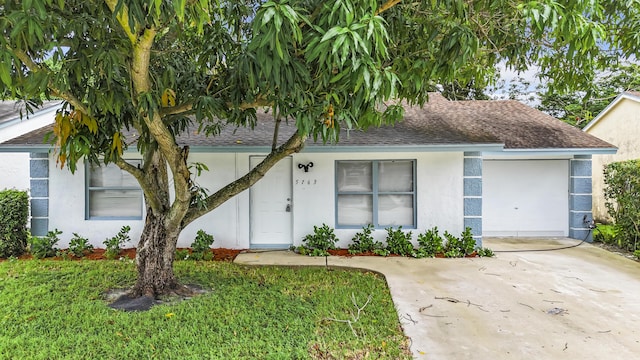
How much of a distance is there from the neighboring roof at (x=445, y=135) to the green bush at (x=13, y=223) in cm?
106

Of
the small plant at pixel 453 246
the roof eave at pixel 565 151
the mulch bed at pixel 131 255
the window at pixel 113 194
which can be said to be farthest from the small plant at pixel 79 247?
the roof eave at pixel 565 151

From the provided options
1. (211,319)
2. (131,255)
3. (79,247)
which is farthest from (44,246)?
(211,319)

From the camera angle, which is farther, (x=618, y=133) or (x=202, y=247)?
(x=618, y=133)

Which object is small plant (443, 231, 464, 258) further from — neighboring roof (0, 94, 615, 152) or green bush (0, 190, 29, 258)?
green bush (0, 190, 29, 258)

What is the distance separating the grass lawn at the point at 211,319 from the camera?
352 cm

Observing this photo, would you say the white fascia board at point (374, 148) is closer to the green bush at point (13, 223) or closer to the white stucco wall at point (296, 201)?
the white stucco wall at point (296, 201)

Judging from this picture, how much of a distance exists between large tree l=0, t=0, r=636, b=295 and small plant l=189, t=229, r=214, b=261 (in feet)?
6.88

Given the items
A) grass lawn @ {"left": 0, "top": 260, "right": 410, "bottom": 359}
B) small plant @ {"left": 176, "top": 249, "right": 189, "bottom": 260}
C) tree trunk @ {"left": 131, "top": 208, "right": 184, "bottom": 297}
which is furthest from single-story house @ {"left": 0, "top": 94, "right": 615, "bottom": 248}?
tree trunk @ {"left": 131, "top": 208, "right": 184, "bottom": 297}

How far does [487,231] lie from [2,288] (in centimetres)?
974

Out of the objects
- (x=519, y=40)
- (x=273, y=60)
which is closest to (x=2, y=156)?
(x=273, y=60)

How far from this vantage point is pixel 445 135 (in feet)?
25.2

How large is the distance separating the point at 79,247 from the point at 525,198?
10.1m

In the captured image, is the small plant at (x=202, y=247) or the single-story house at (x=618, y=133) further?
the single-story house at (x=618, y=133)

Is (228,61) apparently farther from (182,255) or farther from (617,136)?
(617,136)
